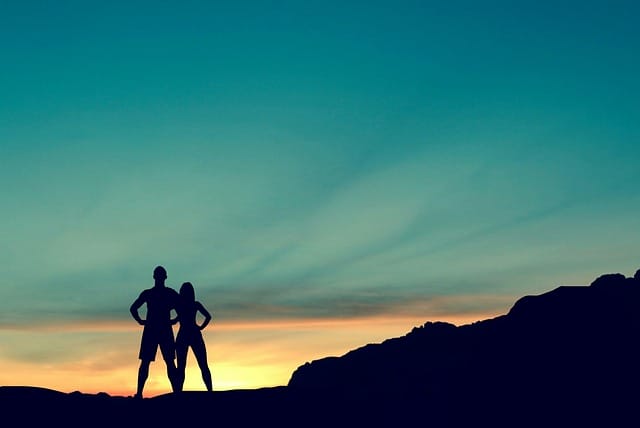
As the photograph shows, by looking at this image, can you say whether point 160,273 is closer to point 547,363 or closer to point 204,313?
point 204,313

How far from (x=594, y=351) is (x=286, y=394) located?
110 ft

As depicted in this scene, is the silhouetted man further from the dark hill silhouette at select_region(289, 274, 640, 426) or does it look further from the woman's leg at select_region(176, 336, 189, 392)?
the dark hill silhouette at select_region(289, 274, 640, 426)

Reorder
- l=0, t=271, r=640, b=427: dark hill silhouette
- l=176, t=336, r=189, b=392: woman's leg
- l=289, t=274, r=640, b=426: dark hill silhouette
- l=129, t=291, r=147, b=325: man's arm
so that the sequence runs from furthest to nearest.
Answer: l=289, t=274, r=640, b=426: dark hill silhouette < l=176, t=336, r=189, b=392: woman's leg < l=0, t=271, r=640, b=427: dark hill silhouette < l=129, t=291, r=147, b=325: man's arm

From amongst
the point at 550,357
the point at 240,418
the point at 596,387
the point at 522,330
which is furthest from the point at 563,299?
the point at 240,418

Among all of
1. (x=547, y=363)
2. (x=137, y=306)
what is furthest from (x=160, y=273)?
(x=547, y=363)

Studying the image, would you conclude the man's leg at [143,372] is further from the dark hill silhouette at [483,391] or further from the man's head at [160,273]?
the man's head at [160,273]

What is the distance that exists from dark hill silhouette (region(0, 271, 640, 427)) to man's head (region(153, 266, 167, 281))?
11.7ft

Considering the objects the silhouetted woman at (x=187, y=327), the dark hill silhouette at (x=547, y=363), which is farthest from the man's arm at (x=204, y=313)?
the dark hill silhouette at (x=547, y=363)

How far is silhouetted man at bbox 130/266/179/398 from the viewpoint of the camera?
787 inches

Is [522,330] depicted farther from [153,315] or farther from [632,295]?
[153,315]

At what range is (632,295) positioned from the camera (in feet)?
191

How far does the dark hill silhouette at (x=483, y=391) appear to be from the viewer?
20641 mm

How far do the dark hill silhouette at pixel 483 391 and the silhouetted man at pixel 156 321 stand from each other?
1.39 m

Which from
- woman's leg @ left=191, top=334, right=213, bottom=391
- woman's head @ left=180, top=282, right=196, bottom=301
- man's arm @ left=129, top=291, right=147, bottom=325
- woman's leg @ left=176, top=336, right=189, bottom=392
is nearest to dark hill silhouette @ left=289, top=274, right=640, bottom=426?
woman's leg @ left=191, top=334, right=213, bottom=391
